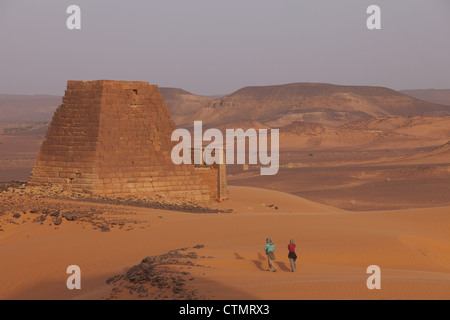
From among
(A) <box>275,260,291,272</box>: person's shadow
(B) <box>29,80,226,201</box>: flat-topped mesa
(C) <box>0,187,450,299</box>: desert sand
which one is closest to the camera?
(C) <box>0,187,450,299</box>: desert sand

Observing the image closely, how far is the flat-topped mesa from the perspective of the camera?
19.2m

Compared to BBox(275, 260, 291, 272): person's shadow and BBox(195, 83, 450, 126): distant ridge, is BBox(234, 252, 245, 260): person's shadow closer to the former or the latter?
BBox(275, 260, 291, 272): person's shadow

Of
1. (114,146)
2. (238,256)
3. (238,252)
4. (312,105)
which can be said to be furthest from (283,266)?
(312,105)

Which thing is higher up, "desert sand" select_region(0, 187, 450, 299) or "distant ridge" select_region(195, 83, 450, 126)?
"distant ridge" select_region(195, 83, 450, 126)

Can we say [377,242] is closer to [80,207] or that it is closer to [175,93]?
[80,207]

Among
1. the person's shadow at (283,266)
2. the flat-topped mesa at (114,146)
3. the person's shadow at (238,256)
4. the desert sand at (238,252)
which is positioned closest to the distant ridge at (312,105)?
the flat-topped mesa at (114,146)

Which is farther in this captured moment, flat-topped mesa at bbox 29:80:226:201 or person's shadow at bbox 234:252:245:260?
flat-topped mesa at bbox 29:80:226:201

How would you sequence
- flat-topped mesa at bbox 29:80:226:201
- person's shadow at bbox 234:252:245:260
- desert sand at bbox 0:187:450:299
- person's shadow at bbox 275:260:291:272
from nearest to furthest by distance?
desert sand at bbox 0:187:450:299
person's shadow at bbox 275:260:291:272
person's shadow at bbox 234:252:245:260
flat-topped mesa at bbox 29:80:226:201

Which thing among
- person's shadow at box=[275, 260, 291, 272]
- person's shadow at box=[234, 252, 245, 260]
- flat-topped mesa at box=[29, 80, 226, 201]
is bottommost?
person's shadow at box=[275, 260, 291, 272]

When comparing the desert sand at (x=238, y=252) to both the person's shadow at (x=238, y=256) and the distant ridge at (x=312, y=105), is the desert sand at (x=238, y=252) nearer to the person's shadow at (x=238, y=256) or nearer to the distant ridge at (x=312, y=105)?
the person's shadow at (x=238, y=256)

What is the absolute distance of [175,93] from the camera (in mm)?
165000

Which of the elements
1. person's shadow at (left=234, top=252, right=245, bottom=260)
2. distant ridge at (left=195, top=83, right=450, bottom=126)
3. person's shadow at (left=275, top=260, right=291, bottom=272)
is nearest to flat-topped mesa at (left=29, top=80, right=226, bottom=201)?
person's shadow at (left=234, top=252, right=245, bottom=260)

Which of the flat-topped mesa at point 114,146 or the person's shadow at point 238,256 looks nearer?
the person's shadow at point 238,256

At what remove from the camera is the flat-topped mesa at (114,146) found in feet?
63.0
